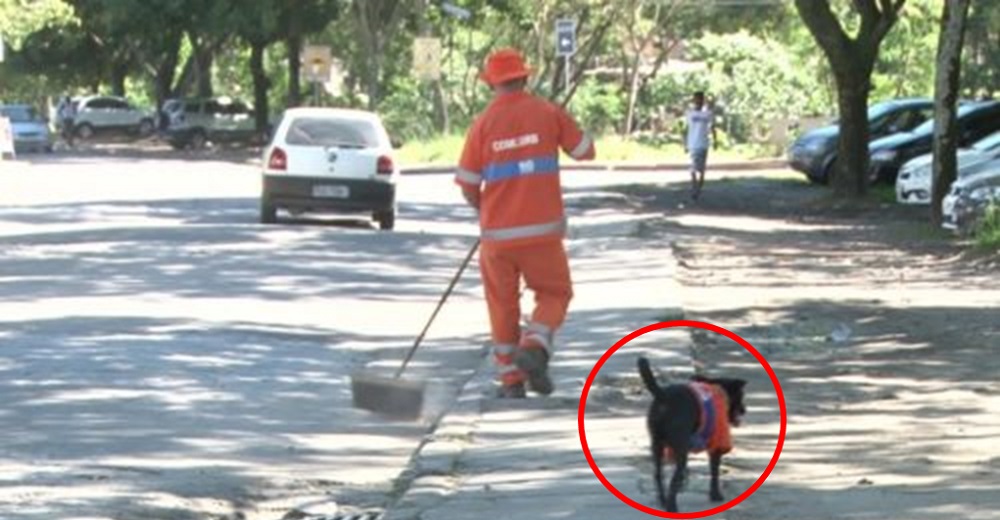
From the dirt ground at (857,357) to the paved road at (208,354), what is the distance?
1911 mm

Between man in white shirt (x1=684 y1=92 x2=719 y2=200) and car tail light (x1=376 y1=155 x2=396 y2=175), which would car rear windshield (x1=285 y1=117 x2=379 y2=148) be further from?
man in white shirt (x1=684 y1=92 x2=719 y2=200)

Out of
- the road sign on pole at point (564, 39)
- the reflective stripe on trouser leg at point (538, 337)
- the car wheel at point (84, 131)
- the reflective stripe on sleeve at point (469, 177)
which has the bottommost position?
the car wheel at point (84, 131)

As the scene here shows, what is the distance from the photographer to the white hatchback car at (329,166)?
26.3 meters

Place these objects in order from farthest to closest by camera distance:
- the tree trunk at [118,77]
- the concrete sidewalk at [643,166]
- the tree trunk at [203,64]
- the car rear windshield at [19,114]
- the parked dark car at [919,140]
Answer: the tree trunk at [118,77], the tree trunk at [203,64], the car rear windshield at [19,114], the concrete sidewalk at [643,166], the parked dark car at [919,140]

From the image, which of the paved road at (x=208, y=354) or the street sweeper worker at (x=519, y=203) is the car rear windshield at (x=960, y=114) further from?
the street sweeper worker at (x=519, y=203)

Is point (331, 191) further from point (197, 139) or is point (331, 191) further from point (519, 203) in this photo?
point (197, 139)

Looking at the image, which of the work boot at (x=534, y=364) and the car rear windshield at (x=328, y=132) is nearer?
the work boot at (x=534, y=364)

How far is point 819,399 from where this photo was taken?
11.7 metres

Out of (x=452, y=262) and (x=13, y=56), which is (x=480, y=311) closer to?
(x=452, y=262)

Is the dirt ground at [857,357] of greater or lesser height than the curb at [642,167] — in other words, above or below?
above

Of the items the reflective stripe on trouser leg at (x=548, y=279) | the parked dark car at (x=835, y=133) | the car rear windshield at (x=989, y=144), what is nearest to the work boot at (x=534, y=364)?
the reflective stripe on trouser leg at (x=548, y=279)

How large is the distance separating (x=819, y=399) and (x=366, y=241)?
42.9 feet

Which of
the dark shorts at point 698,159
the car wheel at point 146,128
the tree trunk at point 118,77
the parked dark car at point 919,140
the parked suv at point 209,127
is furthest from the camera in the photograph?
the tree trunk at point 118,77

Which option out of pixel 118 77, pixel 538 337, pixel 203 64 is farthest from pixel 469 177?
pixel 118 77
